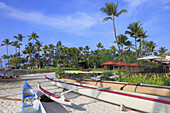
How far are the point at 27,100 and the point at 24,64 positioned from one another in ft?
211

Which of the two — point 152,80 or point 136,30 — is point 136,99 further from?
point 136,30

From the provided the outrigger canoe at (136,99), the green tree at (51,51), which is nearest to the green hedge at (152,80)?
the outrigger canoe at (136,99)

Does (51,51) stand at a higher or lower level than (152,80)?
higher

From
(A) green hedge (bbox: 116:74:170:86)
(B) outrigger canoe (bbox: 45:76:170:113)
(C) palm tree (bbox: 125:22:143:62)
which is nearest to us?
(B) outrigger canoe (bbox: 45:76:170:113)

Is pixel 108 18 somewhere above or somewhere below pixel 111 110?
above

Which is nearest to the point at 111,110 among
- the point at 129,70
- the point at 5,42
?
the point at 129,70

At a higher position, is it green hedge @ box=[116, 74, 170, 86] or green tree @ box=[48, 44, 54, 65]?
green tree @ box=[48, 44, 54, 65]

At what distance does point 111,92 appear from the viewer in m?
4.52

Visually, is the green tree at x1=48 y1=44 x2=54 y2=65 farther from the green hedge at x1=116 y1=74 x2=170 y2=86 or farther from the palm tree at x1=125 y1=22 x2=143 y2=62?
the green hedge at x1=116 y1=74 x2=170 y2=86

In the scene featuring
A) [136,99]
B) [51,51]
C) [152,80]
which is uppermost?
[51,51]

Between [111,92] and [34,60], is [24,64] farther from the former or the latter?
[111,92]

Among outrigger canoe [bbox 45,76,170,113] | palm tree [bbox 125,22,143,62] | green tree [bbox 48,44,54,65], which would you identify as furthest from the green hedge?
green tree [bbox 48,44,54,65]

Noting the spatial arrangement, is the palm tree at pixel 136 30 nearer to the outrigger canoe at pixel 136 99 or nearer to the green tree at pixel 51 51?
the outrigger canoe at pixel 136 99

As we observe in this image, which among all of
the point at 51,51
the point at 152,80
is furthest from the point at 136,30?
the point at 51,51
